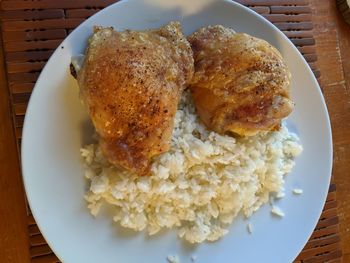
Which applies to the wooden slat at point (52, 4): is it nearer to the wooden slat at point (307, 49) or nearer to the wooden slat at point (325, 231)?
the wooden slat at point (307, 49)

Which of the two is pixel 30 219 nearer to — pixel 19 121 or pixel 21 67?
pixel 19 121

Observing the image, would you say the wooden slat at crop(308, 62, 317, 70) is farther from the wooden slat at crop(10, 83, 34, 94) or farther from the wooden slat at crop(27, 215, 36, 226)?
the wooden slat at crop(27, 215, 36, 226)

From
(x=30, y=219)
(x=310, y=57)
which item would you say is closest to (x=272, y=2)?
(x=310, y=57)

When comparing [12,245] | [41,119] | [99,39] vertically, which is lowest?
[12,245]

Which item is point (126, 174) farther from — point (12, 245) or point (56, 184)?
point (12, 245)

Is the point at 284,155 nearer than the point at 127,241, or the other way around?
the point at 127,241

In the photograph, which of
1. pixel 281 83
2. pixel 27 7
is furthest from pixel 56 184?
pixel 281 83

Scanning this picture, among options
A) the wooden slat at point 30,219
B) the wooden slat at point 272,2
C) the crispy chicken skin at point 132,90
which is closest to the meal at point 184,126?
the crispy chicken skin at point 132,90
